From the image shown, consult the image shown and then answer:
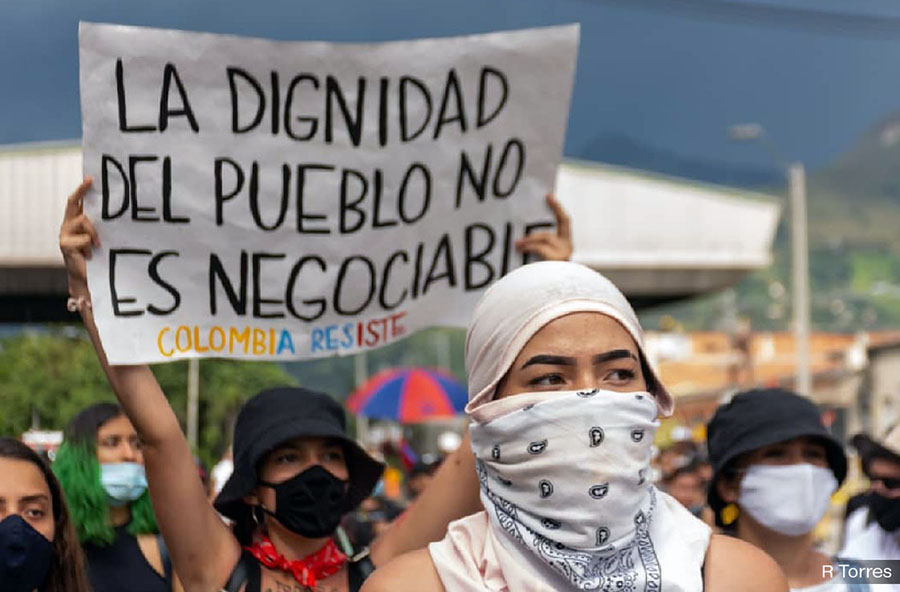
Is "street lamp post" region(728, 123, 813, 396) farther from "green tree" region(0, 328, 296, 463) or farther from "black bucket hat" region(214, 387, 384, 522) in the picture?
"black bucket hat" region(214, 387, 384, 522)

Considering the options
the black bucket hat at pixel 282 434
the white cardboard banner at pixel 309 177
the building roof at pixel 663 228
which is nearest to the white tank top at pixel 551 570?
the black bucket hat at pixel 282 434

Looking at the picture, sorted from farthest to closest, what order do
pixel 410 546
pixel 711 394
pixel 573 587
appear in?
pixel 711 394 → pixel 410 546 → pixel 573 587

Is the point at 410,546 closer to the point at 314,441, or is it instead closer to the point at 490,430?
the point at 314,441

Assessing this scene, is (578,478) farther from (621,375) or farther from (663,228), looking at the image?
(663,228)

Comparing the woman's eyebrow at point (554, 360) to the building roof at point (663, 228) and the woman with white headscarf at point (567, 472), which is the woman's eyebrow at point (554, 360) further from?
the building roof at point (663, 228)

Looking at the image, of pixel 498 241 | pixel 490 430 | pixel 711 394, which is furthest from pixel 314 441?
pixel 711 394

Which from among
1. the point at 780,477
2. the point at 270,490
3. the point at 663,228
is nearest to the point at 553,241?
the point at 780,477

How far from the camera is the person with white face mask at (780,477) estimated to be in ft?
14.4

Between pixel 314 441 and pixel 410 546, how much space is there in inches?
16.4

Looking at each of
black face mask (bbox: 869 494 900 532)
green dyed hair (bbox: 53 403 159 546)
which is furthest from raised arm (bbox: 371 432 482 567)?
black face mask (bbox: 869 494 900 532)

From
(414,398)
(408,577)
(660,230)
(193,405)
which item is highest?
(408,577)

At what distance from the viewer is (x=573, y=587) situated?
2723 millimetres

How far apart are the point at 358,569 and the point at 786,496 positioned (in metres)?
1.27

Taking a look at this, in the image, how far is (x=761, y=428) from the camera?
4488 millimetres
